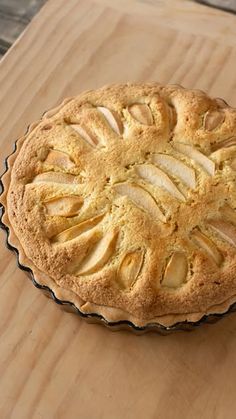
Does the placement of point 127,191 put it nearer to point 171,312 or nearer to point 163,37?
point 171,312

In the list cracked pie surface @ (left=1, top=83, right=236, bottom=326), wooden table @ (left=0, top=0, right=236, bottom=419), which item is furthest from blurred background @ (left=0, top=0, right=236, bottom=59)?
cracked pie surface @ (left=1, top=83, right=236, bottom=326)

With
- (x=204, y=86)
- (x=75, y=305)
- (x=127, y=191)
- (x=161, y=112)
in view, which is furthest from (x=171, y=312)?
(x=204, y=86)

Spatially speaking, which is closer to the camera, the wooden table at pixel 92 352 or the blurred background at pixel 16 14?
the wooden table at pixel 92 352

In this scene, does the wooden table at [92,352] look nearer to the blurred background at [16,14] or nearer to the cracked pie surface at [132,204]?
the cracked pie surface at [132,204]

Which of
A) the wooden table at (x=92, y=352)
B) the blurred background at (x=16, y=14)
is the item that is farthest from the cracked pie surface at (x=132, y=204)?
the blurred background at (x=16, y=14)

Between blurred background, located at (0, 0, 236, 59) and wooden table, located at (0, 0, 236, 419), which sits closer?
wooden table, located at (0, 0, 236, 419)

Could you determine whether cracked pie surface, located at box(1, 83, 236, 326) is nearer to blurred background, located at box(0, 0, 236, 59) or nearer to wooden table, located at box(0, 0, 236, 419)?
wooden table, located at box(0, 0, 236, 419)

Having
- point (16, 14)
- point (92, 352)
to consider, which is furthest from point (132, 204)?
point (16, 14)
